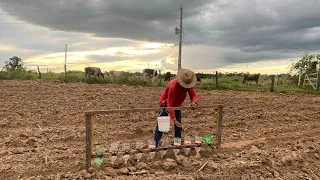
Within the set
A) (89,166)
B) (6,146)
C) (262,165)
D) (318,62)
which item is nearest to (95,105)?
(6,146)

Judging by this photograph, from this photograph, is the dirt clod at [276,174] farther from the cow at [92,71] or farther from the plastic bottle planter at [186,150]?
the cow at [92,71]

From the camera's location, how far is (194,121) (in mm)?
Answer: 7805

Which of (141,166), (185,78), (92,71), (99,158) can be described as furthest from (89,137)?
(92,71)

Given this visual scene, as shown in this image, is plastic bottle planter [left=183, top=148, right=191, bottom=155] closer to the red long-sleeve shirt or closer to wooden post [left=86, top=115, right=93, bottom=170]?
the red long-sleeve shirt

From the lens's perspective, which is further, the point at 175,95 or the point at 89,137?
the point at 175,95

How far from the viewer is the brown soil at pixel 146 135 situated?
4367 mm

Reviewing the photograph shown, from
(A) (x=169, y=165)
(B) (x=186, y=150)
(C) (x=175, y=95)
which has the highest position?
(C) (x=175, y=95)

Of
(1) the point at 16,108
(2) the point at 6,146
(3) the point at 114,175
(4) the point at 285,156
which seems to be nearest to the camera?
(3) the point at 114,175

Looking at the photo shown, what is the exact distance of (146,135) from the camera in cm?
645

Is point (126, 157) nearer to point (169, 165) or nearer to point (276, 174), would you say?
point (169, 165)

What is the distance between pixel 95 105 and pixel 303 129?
5927 mm

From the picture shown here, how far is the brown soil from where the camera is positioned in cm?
437

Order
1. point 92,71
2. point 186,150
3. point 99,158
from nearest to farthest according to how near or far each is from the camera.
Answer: point 99,158
point 186,150
point 92,71

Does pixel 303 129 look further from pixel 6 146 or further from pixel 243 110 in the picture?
pixel 6 146
